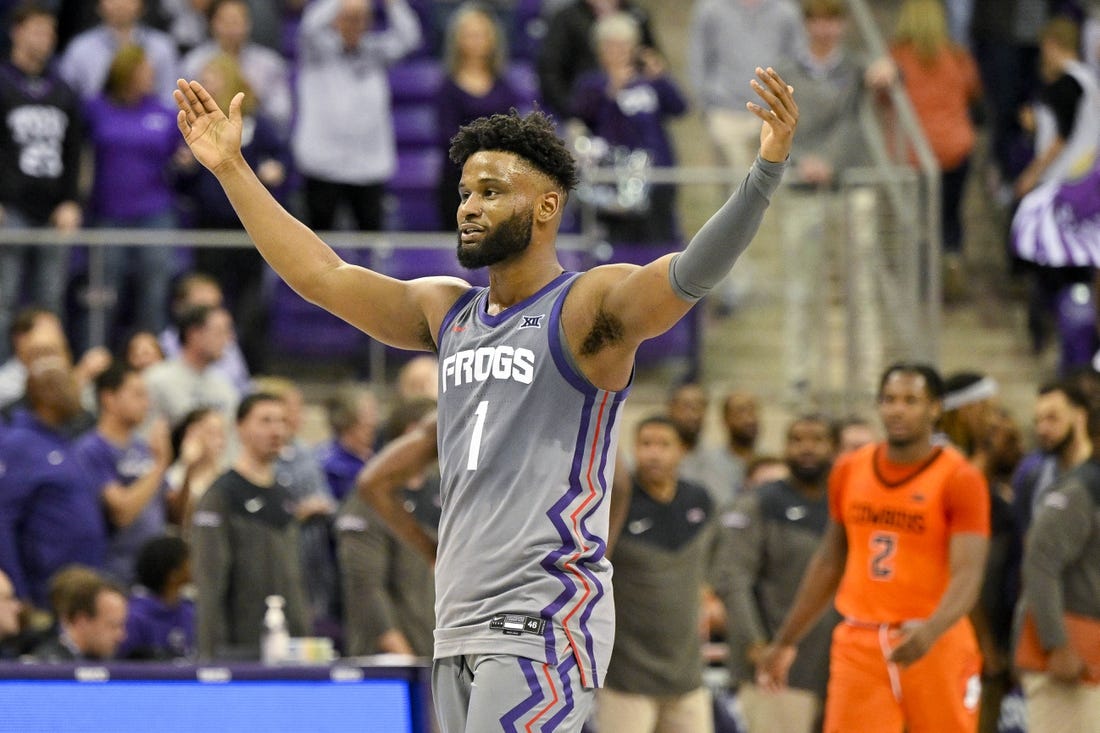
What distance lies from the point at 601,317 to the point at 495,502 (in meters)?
0.55

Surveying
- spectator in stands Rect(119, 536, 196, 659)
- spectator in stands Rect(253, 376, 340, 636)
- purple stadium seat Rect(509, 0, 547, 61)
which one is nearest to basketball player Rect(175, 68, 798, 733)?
spectator in stands Rect(119, 536, 196, 659)

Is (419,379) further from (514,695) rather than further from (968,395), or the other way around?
(514,695)

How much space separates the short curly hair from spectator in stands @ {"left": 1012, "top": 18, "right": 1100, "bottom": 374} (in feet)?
22.7

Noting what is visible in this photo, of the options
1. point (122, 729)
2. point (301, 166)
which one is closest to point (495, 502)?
point (122, 729)

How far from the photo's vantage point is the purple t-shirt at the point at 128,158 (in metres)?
12.3

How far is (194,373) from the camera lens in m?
11.2

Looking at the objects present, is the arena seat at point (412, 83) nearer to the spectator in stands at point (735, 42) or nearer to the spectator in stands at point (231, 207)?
the spectator in stands at point (231, 207)

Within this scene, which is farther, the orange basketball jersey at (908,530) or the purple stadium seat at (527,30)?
the purple stadium seat at (527,30)

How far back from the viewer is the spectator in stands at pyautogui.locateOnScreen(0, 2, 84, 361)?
12.0 m

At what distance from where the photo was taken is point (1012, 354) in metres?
14.0

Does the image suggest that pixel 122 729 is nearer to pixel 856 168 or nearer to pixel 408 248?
pixel 408 248

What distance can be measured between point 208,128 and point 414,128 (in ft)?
31.3

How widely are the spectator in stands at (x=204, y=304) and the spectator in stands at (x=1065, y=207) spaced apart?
5142 millimetres

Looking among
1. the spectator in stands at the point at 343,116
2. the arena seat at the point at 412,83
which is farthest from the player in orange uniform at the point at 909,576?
the arena seat at the point at 412,83
